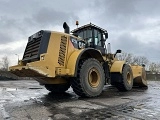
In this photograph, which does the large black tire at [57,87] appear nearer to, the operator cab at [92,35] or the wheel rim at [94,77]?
the wheel rim at [94,77]

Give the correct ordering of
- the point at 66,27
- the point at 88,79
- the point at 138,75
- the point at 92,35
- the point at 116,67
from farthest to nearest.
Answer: the point at 138,75
the point at 116,67
the point at 92,35
the point at 66,27
the point at 88,79

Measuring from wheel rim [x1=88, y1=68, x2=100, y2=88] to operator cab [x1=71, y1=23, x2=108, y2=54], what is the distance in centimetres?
151

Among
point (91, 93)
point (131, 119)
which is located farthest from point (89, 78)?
point (131, 119)

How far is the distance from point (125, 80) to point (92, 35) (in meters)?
2.67

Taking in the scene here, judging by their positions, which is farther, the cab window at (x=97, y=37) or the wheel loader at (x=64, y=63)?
A: the cab window at (x=97, y=37)

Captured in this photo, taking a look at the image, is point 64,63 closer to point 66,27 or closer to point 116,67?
point 66,27

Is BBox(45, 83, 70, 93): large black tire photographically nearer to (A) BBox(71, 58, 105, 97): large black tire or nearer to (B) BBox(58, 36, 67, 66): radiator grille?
(A) BBox(71, 58, 105, 97): large black tire

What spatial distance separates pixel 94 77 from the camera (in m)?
9.23

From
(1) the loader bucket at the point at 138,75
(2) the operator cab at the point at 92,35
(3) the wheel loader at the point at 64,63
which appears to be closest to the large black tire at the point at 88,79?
(3) the wheel loader at the point at 64,63

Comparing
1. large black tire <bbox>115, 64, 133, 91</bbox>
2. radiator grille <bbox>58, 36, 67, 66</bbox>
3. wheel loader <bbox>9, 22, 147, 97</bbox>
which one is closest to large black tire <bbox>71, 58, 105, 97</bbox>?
wheel loader <bbox>9, 22, 147, 97</bbox>

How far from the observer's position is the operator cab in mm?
10523

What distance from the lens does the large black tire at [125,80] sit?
36.4ft

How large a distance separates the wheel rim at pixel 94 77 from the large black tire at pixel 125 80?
2086 millimetres

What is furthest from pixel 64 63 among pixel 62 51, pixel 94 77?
pixel 94 77
